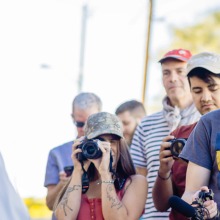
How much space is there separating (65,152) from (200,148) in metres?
2.64

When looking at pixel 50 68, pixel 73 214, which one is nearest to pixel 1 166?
pixel 73 214

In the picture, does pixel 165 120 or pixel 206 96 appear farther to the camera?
pixel 165 120

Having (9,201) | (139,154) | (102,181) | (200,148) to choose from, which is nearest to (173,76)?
(139,154)

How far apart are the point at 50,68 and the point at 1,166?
15683mm

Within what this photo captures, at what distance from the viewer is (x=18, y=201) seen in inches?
174

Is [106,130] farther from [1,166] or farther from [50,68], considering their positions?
[50,68]

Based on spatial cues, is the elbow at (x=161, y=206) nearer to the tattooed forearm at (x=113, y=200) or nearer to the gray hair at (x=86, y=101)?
the tattooed forearm at (x=113, y=200)

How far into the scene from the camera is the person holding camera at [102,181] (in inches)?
229

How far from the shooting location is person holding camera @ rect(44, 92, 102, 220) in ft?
23.6

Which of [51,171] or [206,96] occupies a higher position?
[206,96]

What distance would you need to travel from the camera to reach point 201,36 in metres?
31.0

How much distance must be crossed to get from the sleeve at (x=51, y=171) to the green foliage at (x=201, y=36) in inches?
911

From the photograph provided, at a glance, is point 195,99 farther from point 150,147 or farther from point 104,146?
point 150,147

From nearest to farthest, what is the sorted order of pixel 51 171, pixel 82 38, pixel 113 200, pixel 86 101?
1. pixel 113 200
2. pixel 51 171
3. pixel 86 101
4. pixel 82 38
